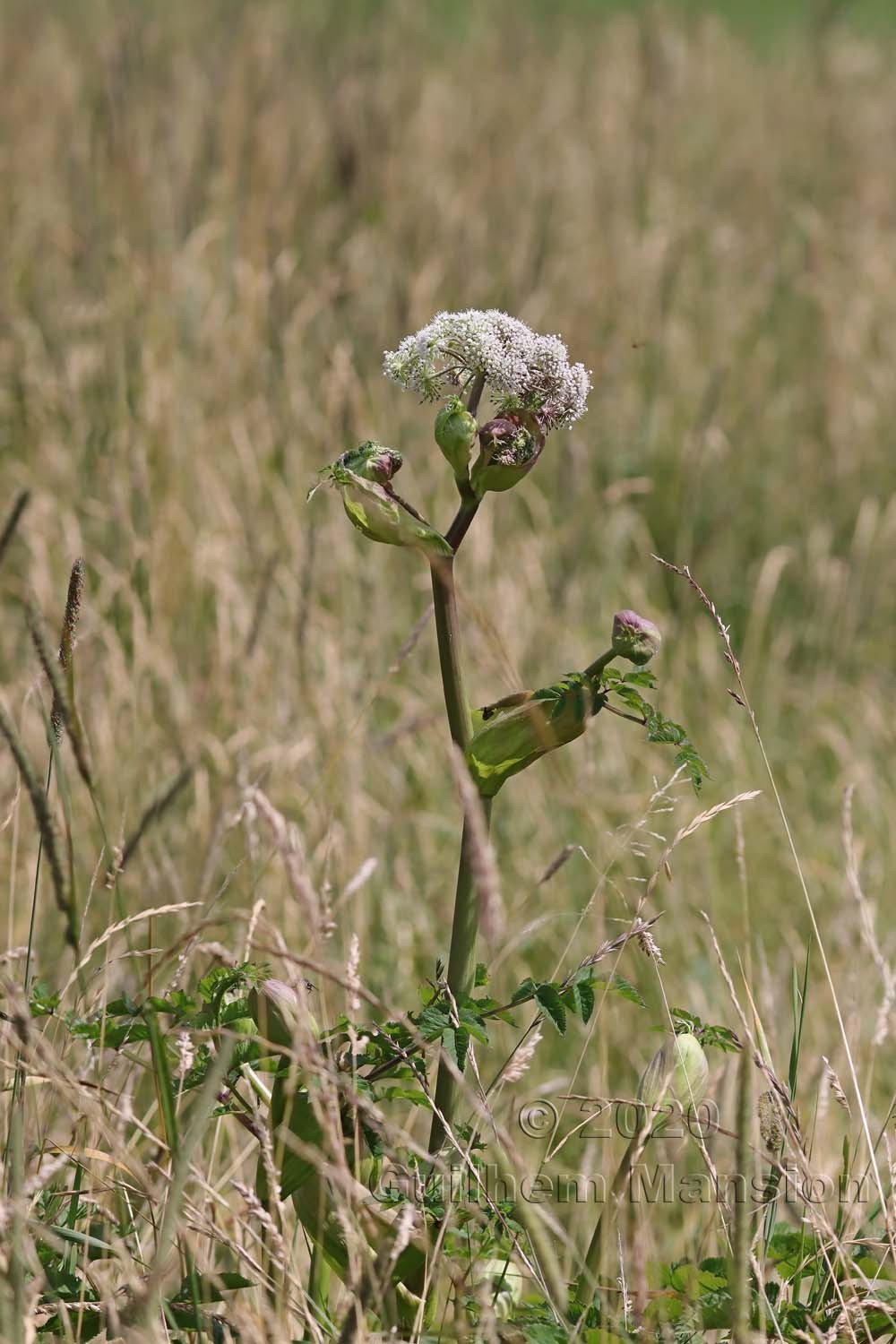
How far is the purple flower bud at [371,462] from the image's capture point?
3.57 feet

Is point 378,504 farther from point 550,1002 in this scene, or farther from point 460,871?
point 550,1002

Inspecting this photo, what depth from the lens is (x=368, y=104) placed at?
4352 millimetres

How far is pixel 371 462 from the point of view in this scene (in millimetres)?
1087

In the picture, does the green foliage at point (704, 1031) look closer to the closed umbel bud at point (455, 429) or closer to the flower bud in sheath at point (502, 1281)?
the flower bud in sheath at point (502, 1281)

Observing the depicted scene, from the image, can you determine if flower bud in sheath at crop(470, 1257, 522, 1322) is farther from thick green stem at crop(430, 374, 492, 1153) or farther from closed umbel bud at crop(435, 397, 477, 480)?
closed umbel bud at crop(435, 397, 477, 480)

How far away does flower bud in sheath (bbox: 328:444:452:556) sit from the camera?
108 centimetres

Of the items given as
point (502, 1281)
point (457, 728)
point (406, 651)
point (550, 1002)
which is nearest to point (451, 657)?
point (457, 728)

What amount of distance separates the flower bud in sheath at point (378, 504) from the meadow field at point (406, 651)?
15 centimetres

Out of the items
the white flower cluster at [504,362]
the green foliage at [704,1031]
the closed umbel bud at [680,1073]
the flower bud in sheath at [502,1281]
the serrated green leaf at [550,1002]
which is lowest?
the flower bud in sheath at [502,1281]

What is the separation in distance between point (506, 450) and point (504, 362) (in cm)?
6

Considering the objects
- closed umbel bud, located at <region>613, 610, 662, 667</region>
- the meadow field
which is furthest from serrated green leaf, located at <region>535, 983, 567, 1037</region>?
closed umbel bud, located at <region>613, 610, 662, 667</region>

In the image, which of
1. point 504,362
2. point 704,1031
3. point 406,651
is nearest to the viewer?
point 504,362

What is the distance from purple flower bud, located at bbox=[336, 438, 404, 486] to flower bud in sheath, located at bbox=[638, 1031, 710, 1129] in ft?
1.72

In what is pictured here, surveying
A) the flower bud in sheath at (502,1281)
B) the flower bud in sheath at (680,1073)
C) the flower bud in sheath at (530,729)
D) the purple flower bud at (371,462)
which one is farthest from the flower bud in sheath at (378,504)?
the flower bud in sheath at (502,1281)
